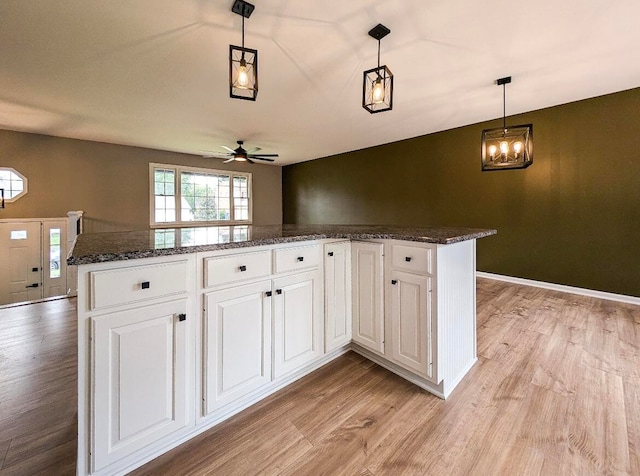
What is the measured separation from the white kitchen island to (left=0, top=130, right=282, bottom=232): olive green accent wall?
184 inches

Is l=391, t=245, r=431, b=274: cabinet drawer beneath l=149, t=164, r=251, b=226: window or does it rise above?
beneath

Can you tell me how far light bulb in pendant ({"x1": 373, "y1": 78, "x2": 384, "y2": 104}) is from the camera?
1.70 meters

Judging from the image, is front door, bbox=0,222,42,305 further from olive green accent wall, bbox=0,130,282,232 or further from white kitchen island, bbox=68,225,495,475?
white kitchen island, bbox=68,225,495,475

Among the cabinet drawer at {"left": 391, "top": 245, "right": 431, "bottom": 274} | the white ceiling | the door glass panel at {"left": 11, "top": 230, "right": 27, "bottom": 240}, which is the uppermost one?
the white ceiling

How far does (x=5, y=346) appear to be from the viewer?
234 centimetres

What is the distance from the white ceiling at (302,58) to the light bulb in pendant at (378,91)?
63 cm

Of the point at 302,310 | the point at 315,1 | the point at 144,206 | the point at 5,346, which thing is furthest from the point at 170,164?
the point at 302,310

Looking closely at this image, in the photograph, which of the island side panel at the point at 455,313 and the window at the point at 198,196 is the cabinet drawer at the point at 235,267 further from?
the window at the point at 198,196

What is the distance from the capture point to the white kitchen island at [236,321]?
1.11m

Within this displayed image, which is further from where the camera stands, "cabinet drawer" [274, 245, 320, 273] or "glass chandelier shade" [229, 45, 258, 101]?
"cabinet drawer" [274, 245, 320, 273]

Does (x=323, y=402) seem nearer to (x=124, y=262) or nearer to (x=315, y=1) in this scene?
(x=124, y=262)

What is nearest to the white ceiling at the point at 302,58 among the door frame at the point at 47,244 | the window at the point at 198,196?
the door frame at the point at 47,244

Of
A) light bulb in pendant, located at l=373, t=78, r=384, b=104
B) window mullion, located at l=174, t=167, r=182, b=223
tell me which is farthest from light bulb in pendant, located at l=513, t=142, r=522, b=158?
window mullion, located at l=174, t=167, r=182, b=223

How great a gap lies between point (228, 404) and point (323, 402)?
523 mm
